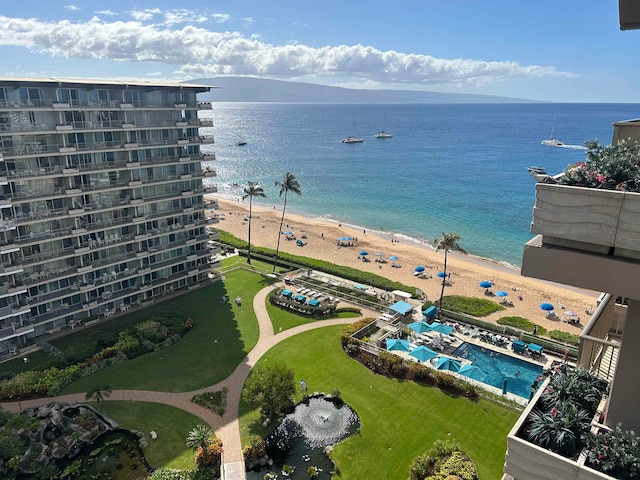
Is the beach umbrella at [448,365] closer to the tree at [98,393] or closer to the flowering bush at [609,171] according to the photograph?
the tree at [98,393]

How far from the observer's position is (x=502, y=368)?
153 ft

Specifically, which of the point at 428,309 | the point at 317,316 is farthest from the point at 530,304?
the point at 317,316

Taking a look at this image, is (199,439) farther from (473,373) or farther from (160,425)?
(473,373)

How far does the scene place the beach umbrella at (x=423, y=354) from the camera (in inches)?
1800

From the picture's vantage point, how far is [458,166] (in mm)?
184375

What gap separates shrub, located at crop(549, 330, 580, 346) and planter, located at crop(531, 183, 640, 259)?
A: 44.5 meters

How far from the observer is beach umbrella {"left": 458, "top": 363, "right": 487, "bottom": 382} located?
43.1m

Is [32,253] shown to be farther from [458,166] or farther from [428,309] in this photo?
[458,166]

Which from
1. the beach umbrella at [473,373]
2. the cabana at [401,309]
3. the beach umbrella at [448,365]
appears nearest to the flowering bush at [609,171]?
the beach umbrella at [473,373]

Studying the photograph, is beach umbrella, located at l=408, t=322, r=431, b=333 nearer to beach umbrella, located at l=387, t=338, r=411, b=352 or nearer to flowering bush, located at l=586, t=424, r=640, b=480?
beach umbrella, located at l=387, t=338, r=411, b=352

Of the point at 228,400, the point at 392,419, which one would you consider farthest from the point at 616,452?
the point at 228,400

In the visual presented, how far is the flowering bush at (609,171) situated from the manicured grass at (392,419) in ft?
84.2

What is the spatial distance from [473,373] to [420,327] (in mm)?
9961

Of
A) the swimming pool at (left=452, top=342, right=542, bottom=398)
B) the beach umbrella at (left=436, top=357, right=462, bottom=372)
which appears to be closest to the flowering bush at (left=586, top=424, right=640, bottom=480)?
the swimming pool at (left=452, top=342, right=542, bottom=398)
